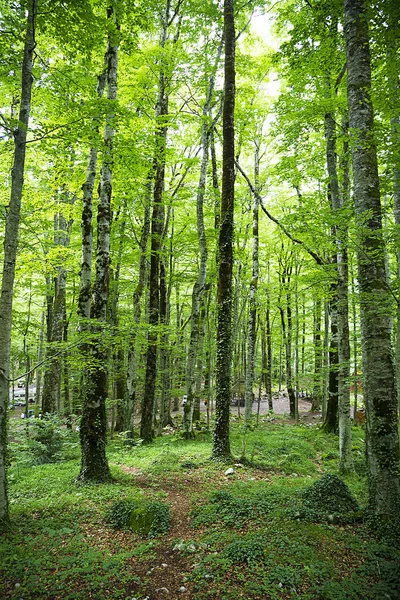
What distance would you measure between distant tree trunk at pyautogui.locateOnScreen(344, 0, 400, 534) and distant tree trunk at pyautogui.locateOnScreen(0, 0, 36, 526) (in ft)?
16.1

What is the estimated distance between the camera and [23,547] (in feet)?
14.2

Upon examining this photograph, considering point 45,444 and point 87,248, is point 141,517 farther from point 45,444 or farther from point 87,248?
point 45,444

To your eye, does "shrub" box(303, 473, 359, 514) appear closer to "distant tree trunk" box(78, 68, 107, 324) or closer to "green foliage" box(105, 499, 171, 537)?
"green foliage" box(105, 499, 171, 537)

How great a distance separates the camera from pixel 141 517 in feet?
17.1

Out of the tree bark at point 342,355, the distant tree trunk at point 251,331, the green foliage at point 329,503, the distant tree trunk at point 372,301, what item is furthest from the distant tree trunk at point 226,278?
the distant tree trunk at point 372,301

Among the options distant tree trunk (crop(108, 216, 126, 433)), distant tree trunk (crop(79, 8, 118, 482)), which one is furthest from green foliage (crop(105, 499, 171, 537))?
distant tree trunk (crop(108, 216, 126, 433))

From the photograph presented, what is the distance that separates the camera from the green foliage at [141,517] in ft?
16.7

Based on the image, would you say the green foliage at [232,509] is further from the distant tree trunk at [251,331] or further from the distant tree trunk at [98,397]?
the distant tree trunk at [251,331]

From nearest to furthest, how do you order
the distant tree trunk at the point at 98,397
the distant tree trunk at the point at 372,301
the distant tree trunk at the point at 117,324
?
the distant tree trunk at the point at 372,301 < the distant tree trunk at the point at 98,397 < the distant tree trunk at the point at 117,324

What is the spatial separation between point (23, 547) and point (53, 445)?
6404mm

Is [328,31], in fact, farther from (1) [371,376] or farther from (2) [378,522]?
(2) [378,522]

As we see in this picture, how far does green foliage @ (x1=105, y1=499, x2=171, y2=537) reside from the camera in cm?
509

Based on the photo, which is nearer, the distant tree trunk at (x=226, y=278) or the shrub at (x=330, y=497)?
the shrub at (x=330, y=497)

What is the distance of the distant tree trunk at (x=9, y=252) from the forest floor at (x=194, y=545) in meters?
1.13
